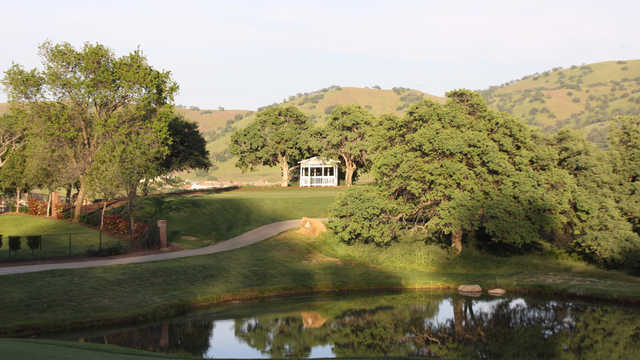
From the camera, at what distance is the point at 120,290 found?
84.1ft

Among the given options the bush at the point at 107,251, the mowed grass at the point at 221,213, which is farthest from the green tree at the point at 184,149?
the bush at the point at 107,251

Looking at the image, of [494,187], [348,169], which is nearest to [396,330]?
[494,187]

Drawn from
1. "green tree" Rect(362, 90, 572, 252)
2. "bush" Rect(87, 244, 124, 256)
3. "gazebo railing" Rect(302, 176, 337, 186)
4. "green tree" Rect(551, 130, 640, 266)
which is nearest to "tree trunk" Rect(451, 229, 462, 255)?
"green tree" Rect(362, 90, 572, 252)

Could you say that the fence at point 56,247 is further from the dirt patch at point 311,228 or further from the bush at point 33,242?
the dirt patch at point 311,228

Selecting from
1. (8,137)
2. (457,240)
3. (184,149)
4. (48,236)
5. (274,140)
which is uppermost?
(274,140)

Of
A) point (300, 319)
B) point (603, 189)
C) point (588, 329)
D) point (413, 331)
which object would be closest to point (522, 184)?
point (603, 189)

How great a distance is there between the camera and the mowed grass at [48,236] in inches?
1268

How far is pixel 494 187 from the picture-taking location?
3631cm

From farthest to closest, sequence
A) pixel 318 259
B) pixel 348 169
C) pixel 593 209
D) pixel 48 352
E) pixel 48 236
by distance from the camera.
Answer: pixel 348 169 → pixel 48 236 → pixel 318 259 → pixel 593 209 → pixel 48 352

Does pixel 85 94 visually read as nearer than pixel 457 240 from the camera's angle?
No

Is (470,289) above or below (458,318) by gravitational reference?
above

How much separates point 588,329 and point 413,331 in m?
7.52

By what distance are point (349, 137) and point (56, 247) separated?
161 ft

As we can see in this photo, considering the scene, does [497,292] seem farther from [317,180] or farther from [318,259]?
[317,180]
